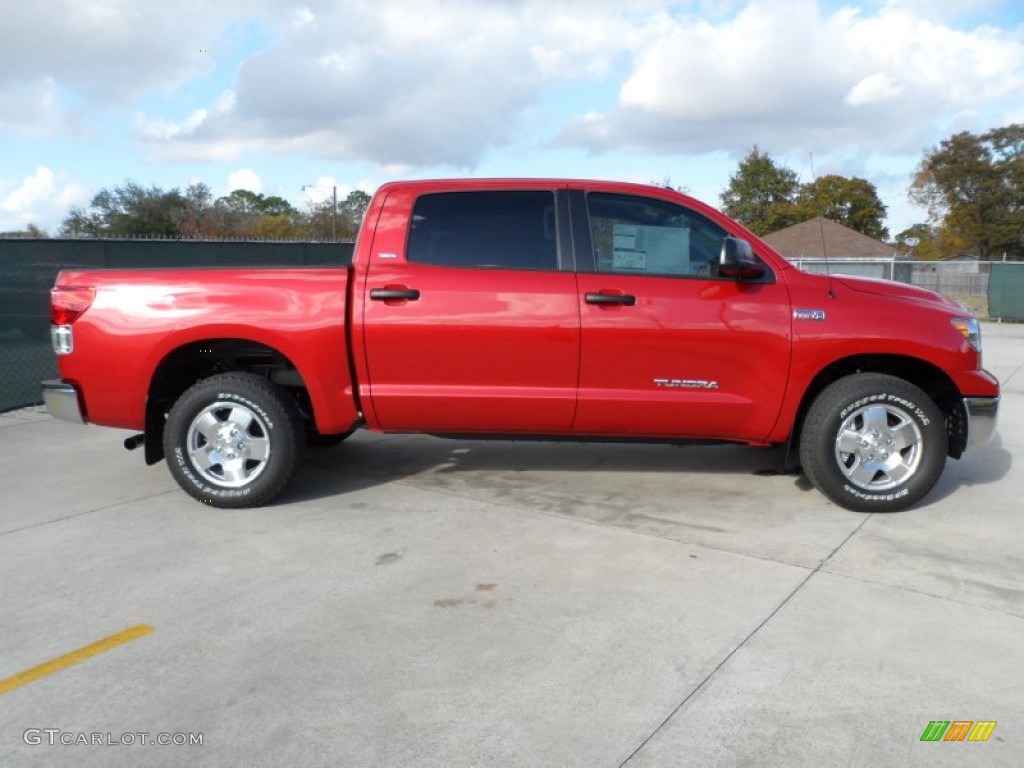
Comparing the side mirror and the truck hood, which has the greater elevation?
the side mirror

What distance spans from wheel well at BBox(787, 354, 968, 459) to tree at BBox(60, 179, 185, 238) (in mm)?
40400

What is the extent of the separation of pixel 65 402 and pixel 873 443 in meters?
4.77

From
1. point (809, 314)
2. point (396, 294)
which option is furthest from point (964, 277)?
point (396, 294)

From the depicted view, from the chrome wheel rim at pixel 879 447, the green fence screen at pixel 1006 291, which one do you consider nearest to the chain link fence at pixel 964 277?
the green fence screen at pixel 1006 291

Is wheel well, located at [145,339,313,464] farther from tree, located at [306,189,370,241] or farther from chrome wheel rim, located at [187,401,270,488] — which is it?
tree, located at [306,189,370,241]

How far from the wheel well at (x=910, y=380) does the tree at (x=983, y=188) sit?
200ft

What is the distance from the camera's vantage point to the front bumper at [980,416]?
5.09 m

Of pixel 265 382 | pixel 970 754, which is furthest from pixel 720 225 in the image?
pixel 970 754

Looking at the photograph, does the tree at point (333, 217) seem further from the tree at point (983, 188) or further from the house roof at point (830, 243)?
the tree at point (983, 188)

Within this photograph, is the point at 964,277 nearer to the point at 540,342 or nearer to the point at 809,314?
the point at 809,314

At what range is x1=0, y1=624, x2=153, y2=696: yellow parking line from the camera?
127 inches

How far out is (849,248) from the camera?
3612 centimetres

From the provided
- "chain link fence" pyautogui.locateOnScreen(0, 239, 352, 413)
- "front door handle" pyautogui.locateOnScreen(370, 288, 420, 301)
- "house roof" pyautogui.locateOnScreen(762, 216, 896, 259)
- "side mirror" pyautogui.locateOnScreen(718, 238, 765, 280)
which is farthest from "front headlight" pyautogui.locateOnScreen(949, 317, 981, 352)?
"house roof" pyautogui.locateOnScreen(762, 216, 896, 259)

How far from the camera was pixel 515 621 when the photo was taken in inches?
146
